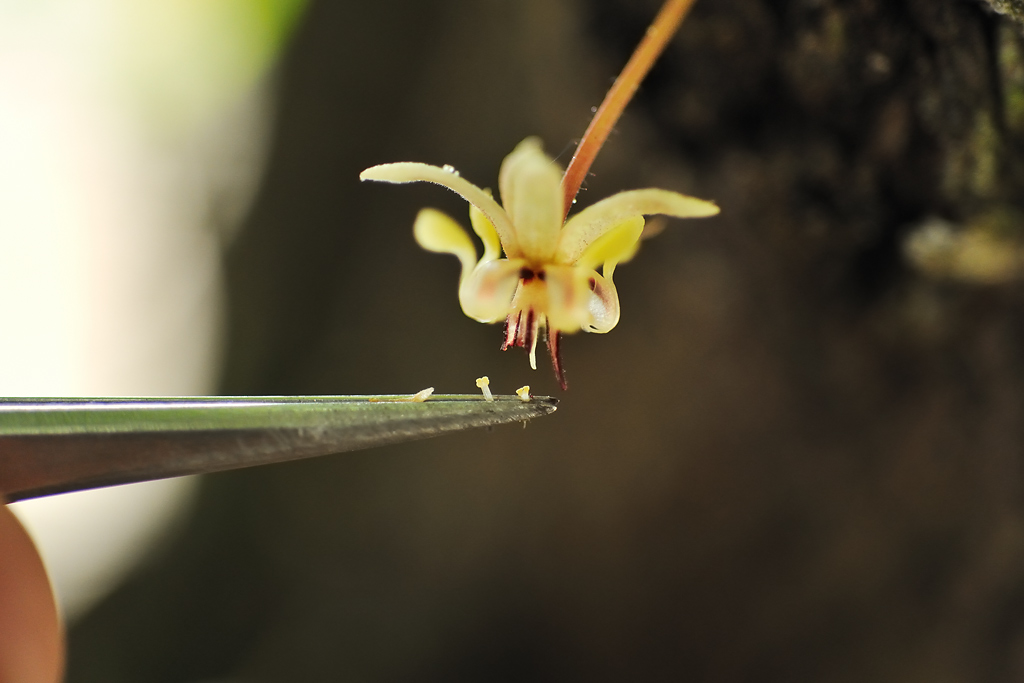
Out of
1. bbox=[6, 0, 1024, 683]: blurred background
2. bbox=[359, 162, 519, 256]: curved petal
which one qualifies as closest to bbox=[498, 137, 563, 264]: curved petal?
bbox=[359, 162, 519, 256]: curved petal

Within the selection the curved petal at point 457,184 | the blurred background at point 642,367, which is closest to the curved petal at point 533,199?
the curved petal at point 457,184

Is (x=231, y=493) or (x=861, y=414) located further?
(x=231, y=493)

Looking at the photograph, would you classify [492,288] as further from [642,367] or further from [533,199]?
[642,367]

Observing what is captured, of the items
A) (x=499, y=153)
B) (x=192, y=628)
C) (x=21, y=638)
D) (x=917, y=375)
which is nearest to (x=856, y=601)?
(x=917, y=375)

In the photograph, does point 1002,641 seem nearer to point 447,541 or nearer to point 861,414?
point 861,414

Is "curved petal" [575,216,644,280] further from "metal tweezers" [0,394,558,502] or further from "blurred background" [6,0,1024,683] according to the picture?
"blurred background" [6,0,1024,683]

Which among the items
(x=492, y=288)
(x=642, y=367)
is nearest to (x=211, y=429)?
(x=492, y=288)

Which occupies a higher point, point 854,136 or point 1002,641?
point 854,136
